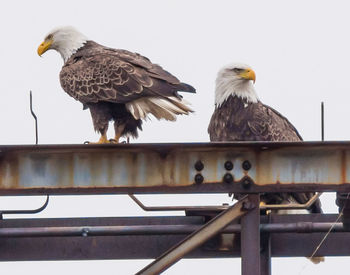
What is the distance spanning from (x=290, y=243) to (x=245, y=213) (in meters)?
1.23

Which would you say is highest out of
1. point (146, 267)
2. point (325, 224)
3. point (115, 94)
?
point (115, 94)

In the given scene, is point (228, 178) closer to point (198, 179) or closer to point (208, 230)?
point (198, 179)

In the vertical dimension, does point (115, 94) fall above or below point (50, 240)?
above

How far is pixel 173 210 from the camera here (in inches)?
288

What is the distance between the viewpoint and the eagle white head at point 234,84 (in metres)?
11.8

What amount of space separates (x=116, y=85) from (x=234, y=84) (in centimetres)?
191

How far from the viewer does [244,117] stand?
1170 centimetres

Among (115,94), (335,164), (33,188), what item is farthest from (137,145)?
(115,94)

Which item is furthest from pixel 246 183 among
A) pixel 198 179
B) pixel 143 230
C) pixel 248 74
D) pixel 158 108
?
pixel 248 74

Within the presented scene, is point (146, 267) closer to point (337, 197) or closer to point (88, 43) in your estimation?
point (337, 197)

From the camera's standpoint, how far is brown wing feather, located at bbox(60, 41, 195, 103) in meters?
9.88

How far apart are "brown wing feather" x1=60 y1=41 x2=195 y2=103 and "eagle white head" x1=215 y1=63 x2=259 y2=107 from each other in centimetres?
147

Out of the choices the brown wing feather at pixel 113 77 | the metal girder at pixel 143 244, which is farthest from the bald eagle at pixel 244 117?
the metal girder at pixel 143 244

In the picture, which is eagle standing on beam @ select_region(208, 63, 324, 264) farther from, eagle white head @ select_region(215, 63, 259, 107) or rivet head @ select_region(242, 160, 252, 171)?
rivet head @ select_region(242, 160, 252, 171)
